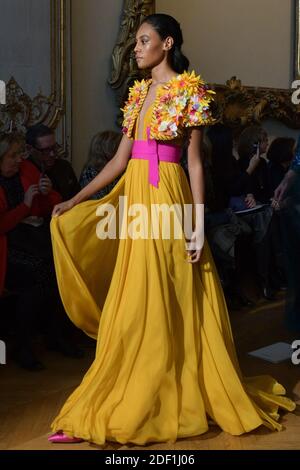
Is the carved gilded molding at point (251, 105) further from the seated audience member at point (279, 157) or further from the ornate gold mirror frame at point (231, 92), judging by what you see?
the seated audience member at point (279, 157)

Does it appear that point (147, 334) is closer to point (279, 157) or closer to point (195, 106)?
point (195, 106)

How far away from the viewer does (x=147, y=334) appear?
8.38 ft

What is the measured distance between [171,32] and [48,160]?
1.68 m

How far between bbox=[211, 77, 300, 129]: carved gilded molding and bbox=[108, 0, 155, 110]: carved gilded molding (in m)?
0.95

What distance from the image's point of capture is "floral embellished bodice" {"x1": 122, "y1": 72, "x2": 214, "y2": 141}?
2529mm

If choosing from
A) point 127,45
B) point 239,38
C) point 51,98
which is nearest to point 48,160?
point 51,98

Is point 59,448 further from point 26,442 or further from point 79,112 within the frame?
point 79,112

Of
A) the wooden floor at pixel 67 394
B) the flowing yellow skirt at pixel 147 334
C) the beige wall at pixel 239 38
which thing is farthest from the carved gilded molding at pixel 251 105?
the flowing yellow skirt at pixel 147 334

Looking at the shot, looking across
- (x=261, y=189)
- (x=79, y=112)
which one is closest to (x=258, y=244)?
(x=261, y=189)

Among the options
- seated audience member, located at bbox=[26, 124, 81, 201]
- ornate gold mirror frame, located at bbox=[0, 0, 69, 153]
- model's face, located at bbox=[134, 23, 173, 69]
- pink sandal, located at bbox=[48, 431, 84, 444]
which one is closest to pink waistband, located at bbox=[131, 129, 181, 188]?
Result: model's face, located at bbox=[134, 23, 173, 69]

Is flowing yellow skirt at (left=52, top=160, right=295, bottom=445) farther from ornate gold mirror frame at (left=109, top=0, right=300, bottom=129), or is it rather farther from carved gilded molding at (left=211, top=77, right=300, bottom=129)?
carved gilded molding at (left=211, top=77, right=300, bottom=129)

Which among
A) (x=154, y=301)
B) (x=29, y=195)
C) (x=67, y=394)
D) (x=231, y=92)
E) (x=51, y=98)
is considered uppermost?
(x=231, y=92)

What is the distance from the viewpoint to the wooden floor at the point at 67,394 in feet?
8.41

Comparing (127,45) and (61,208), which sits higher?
(127,45)
